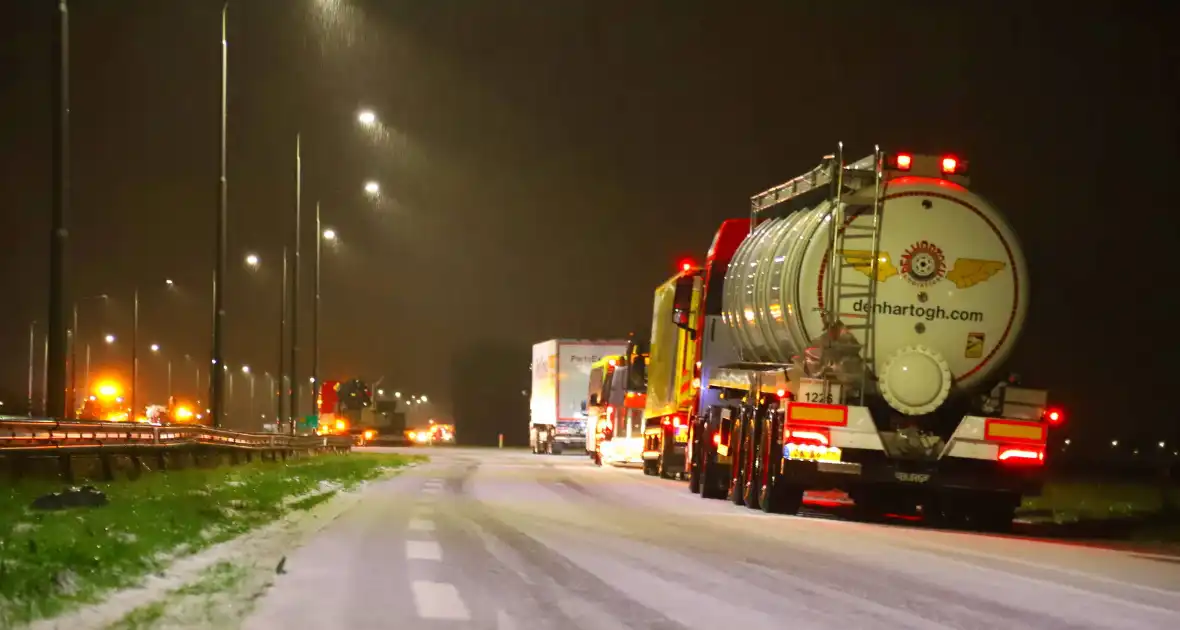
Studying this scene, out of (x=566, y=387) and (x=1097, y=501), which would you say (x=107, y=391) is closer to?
(x=566, y=387)

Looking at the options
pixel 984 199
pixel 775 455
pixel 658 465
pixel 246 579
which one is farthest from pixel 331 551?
pixel 658 465

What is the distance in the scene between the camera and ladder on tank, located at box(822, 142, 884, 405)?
788 inches

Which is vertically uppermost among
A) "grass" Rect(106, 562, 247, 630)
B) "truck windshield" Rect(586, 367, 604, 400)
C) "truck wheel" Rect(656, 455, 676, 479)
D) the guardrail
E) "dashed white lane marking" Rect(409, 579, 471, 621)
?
"truck windshield" Rect(586, 367, 604, 400)

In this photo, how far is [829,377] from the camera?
2012 centimetres

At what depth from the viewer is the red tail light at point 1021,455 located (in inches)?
781

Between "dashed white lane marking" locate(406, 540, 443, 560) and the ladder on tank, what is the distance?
7087mm

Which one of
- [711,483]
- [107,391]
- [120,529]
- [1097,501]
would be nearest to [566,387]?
Answer: [711,483]

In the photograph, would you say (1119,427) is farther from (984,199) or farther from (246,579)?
(246,579)

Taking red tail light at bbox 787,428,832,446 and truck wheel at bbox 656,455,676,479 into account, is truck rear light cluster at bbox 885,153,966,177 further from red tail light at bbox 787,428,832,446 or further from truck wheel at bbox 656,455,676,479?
truck wheel at bbox 656,455,676,479

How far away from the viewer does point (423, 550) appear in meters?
14.2

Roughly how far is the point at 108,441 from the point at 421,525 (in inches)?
607

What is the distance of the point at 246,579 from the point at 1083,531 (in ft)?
46.9

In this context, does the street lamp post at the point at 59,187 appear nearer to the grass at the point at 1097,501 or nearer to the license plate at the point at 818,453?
the license plate at the point at 818,453

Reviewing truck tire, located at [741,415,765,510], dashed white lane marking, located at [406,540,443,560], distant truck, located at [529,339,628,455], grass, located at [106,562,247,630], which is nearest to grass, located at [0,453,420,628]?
grass, located at [106,562,247,630]
